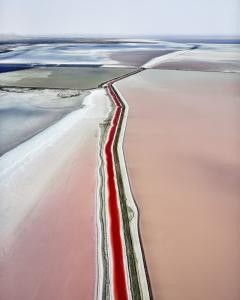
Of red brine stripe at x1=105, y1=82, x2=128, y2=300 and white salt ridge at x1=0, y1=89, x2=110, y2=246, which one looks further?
white salt ridge at x1=0, y1=89, x2=110, y2=246

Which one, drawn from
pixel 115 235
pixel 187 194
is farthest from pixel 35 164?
pixel 187 194

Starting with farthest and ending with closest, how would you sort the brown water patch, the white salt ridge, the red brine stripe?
the white salt ridge < the brown water patch < the red brine stripe

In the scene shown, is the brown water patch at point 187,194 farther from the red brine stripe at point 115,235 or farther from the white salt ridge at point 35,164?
the white salt ridge at point 35,164

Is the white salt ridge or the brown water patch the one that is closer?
the brown water patch

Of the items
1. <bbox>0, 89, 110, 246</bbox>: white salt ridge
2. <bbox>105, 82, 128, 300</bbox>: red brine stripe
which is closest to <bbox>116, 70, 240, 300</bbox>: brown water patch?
<bbox>105, 82, 128, 300</bbox>: red brine stripe

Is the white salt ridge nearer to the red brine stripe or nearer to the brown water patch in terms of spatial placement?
the red brine stripe

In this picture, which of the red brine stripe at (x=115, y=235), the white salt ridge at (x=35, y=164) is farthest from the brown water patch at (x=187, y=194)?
the white salt ridge at (x=35, y=164)

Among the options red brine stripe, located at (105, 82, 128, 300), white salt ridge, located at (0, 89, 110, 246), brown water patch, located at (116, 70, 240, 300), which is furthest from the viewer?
white salt ridge, located at (0, 89, 110, 246)

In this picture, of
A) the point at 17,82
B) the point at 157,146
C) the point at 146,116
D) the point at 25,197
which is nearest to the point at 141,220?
the point at 25,197

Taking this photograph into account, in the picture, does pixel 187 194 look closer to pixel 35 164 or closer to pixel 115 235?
pixel 115 235

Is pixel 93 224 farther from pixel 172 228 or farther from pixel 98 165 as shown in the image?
pixel 98 165
